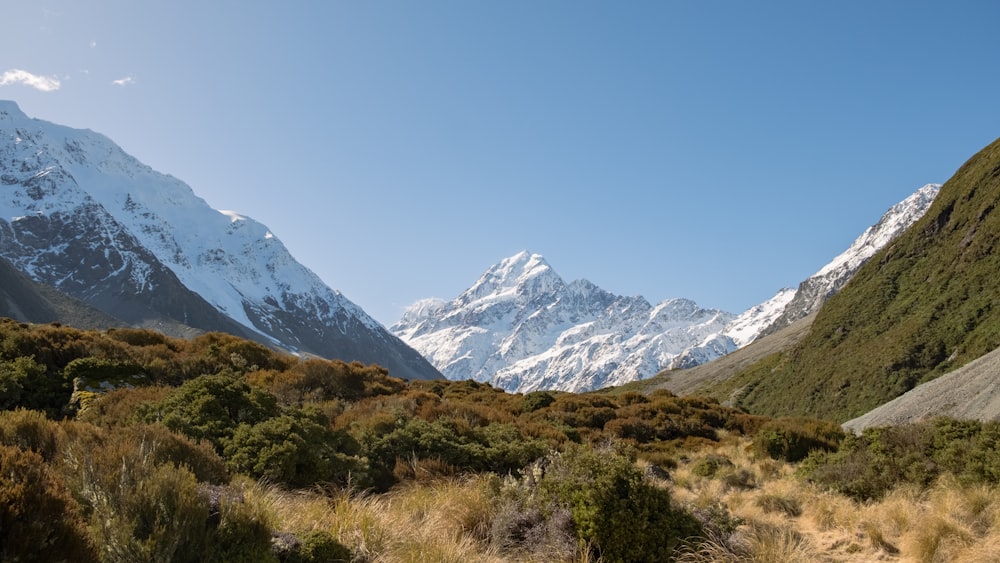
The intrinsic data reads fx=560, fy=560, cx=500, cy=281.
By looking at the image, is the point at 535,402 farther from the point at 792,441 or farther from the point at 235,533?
the point at 235,533

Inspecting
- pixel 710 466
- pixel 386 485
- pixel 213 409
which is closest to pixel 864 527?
pixel 710 466

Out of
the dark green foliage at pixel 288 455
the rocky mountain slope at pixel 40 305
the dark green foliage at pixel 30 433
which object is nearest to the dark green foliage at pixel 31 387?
the dark green foliage at pixel 288 455

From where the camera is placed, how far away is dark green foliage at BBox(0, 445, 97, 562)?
3.36 m

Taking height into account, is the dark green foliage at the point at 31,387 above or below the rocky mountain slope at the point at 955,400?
above

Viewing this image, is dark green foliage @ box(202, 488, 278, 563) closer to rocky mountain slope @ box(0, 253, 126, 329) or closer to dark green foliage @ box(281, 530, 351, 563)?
dark green foliage @ box(281, 530, 351, 563)

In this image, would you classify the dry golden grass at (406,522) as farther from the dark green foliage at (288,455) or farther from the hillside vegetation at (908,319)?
A: the hillside vegetation at (908,319)

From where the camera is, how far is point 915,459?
1060 cm

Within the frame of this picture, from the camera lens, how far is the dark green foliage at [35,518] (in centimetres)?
336

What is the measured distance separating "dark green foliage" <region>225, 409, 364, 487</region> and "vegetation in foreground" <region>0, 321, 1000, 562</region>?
1.2 inches

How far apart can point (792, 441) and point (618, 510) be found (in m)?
13.4

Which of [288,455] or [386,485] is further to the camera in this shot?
[386,485]

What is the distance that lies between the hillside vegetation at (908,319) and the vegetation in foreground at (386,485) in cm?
3485

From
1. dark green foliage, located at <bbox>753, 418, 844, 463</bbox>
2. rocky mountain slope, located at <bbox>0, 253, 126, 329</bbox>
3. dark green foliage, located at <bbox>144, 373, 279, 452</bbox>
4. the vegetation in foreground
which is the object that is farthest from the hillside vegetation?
rocky mountain slope, located at <bbox>0, 253, 126, 329</bbox>

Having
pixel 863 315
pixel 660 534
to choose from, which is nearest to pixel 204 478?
pixel 660 534
